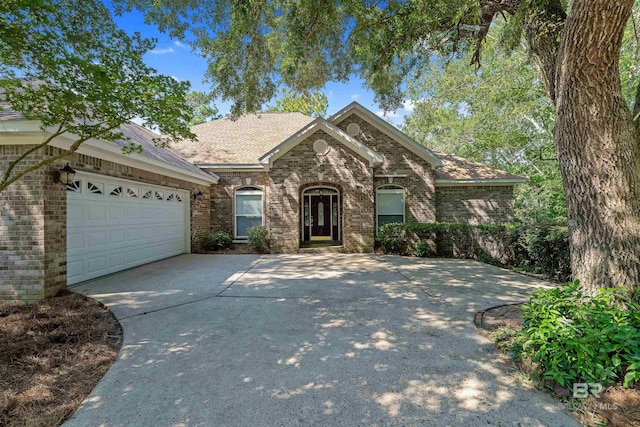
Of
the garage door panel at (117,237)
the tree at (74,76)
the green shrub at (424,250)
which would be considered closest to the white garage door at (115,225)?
the garage door panel at (117,237)

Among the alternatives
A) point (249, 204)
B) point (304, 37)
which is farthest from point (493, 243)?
point (249, 204)

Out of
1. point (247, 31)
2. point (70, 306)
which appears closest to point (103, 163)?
point (70, 306)

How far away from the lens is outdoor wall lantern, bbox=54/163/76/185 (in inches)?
213

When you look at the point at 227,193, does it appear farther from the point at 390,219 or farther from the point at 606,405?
the point at 606,405

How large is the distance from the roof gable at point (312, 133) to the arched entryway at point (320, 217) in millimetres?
3335

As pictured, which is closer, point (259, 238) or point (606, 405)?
point (606, 405)

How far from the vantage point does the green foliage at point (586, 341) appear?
8.23ft

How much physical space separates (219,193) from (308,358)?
393 inches

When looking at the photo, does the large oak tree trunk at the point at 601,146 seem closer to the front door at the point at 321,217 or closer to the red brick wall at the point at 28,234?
the red brick wall at the point at 28,234

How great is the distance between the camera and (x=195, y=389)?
2.73 metres

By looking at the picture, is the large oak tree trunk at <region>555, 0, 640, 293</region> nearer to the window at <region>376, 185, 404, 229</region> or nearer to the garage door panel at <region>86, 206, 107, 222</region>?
the garage door panel at <region>86, 206, 107, 222</region>

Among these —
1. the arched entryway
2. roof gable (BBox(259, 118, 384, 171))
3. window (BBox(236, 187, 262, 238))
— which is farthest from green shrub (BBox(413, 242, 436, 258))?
window (BBox(236, 187, 262, 238))

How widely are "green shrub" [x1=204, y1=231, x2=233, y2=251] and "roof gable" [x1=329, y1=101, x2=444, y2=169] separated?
6.71 metres

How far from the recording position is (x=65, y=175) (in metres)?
5.43
